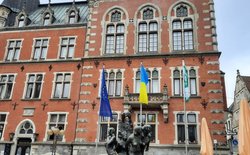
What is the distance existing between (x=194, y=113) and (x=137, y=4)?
416 inches

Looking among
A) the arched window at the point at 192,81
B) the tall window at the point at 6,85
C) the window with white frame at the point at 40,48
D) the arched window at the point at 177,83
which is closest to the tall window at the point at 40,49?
the window with white frame at the point at 40,48

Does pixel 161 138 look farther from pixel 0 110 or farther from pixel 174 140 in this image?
pixel 0 110

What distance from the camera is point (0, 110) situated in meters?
22.4

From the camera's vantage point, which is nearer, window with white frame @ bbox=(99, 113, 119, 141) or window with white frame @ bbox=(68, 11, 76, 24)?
window with white frame @ bbox=(99, 113, 119, 141)

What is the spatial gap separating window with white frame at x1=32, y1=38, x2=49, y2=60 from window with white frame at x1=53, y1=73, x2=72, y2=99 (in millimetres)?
2624

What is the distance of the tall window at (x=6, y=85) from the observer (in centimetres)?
2297

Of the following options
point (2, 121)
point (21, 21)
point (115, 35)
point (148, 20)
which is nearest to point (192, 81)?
point (148, 20)

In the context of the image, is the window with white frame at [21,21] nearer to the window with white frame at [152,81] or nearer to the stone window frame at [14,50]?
the stone window frame at [14,50]

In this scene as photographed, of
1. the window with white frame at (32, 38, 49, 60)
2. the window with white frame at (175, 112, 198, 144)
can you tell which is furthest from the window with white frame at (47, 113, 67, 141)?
the window with white frame at (175, 112, 198, 144)

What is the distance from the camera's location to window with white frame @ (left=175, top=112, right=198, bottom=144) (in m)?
18.5

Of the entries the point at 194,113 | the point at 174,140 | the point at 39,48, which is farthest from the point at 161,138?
the point at 39,48

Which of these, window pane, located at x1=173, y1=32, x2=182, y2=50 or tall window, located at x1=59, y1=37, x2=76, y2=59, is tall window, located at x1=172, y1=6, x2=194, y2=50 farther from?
tall window, located at x1=59, y1=37, x2=76, y2=59

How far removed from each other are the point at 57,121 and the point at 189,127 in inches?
396

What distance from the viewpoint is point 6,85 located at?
23219 mm
